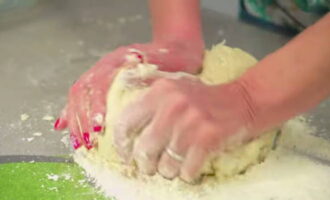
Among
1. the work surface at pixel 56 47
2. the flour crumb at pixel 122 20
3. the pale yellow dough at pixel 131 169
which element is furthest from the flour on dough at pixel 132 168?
the flour crumb at pixel 122 20

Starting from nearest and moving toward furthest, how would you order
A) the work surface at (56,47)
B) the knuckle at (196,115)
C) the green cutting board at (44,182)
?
the knuckle at (196,115) < the green cutting board at (44,182) < the work surface at (56,47)

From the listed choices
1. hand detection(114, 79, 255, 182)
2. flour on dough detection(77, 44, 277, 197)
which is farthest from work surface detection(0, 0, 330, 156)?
hand detection(114, 79, 255, 182)

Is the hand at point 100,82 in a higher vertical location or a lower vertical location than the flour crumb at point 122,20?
higher

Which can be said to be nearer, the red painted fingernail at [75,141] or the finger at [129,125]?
the finger at [129,125]

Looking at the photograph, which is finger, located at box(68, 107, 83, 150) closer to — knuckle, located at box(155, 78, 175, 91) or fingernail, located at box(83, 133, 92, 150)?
fingernail, located at box(83, 133, 92, 150)

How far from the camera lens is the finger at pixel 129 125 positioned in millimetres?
774

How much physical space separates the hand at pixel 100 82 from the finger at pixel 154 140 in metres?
0.10

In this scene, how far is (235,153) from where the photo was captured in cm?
83

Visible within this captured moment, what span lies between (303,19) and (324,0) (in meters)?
0.09

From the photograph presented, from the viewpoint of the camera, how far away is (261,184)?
2.71 ft

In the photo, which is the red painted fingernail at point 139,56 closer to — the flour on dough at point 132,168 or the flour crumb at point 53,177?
the flour on dough at point 132,168

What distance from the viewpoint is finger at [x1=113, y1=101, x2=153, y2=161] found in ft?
2.54

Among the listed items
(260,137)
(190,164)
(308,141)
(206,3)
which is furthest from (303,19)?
(190,164)

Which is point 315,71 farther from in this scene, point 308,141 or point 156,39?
point 156,39
